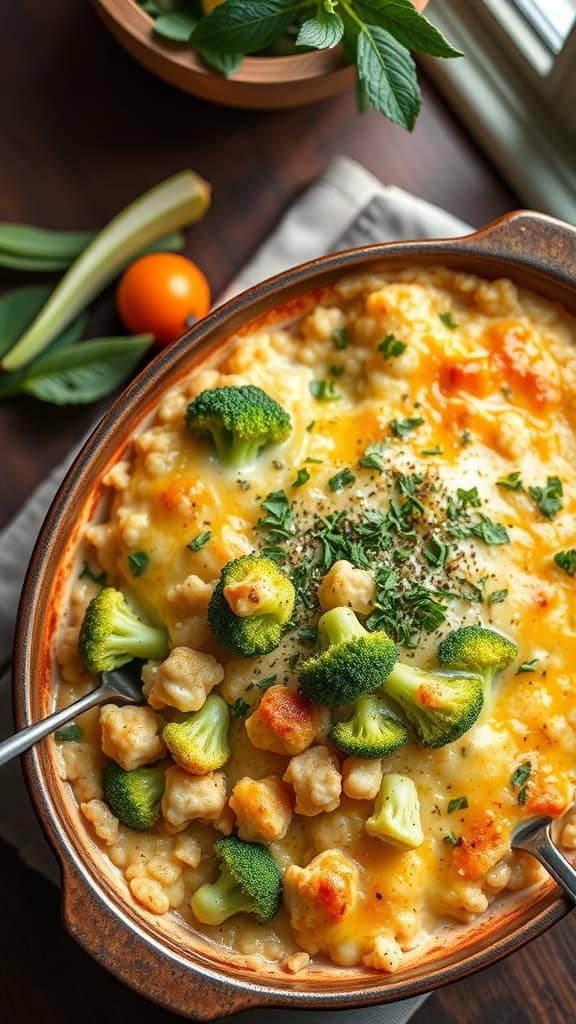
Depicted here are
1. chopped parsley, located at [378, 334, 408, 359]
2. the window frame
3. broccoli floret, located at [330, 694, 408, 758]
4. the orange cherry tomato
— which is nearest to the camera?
broccoli floret, located at [330, 694, 408, 758]

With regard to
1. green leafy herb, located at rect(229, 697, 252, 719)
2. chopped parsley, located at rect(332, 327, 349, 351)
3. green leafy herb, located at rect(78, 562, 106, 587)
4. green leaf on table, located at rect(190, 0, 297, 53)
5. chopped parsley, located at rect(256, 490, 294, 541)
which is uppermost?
green leaf on table, located at rect(190, 0, 297, 53)

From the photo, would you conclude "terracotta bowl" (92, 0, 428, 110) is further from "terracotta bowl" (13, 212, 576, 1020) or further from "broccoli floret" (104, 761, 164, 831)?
"broccoli floret" (104, 761, 164, 831)

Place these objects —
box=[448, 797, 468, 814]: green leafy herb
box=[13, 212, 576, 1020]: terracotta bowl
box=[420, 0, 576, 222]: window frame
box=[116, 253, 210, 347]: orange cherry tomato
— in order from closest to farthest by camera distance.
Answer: box=[13, 212, 576, 1020]: terracotta bowl → box=[448, 797, 468, 814]: green leafy herb → box=[116, 253, 210, 347]: orange cherry tomato → box=[420, 0, 576, 222]: window frame

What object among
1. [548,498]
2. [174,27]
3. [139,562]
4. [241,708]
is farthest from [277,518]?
[174,27]

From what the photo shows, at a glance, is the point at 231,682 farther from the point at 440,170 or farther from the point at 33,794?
the point at 440,170

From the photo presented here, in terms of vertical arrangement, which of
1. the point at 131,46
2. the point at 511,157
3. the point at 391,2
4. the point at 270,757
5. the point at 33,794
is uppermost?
the point at 391,2

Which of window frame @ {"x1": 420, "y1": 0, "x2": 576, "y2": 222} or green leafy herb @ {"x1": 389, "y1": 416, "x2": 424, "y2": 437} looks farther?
window frame @ {"x1": 420, "y1": 0, "x2": 576, "y2": 222}

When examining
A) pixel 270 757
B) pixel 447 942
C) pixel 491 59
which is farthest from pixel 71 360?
pixel 447 942

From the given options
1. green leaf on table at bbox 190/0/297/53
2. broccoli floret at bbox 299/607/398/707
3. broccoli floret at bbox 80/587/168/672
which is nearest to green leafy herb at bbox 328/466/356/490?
broccoli floret at bbox 299/607/398/707
